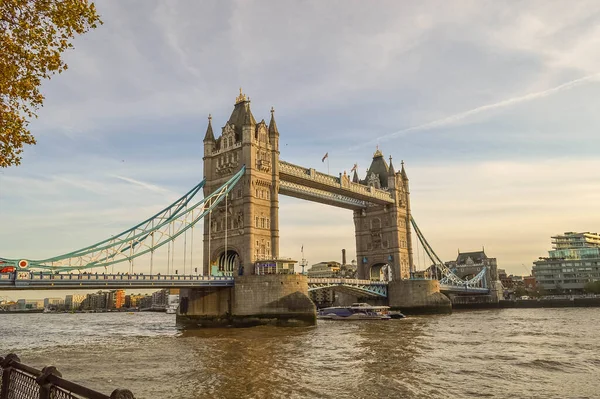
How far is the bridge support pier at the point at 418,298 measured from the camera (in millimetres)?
71750

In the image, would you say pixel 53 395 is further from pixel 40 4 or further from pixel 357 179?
pixel 357 179

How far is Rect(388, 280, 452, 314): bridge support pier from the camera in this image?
71.8m

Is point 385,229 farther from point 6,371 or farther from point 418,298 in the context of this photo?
point 6,371

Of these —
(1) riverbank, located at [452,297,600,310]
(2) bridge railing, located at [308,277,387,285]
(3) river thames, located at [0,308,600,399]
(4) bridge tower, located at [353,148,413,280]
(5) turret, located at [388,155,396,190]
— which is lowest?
(1) riverbank, located at [452,297,600,310]

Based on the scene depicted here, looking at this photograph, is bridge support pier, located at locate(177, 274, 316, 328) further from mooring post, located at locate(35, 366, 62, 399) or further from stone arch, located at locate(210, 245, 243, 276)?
mooring post, located at locate(35, 366, 62, 399)

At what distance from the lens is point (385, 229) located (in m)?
81.9

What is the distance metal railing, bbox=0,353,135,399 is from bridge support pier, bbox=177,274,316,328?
129 ft

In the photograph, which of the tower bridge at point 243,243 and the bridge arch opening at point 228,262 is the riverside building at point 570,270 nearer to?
the tower bridge at point 243,243

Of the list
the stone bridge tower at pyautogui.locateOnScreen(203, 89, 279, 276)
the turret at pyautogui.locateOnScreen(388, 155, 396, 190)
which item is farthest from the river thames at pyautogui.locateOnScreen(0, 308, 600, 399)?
the turret at pyautogui.locateOnScreen(388, 155, 396, 190)

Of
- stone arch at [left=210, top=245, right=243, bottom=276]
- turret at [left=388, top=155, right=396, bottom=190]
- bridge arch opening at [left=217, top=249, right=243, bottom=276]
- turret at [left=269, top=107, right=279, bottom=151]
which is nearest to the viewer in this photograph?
stone arch at [left=210, top=245, right=243, bottom=276]

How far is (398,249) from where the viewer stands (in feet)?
261

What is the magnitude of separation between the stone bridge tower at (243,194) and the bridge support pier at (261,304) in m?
3.92

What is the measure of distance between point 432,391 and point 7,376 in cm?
1408

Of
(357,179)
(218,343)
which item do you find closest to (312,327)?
(218,343)
